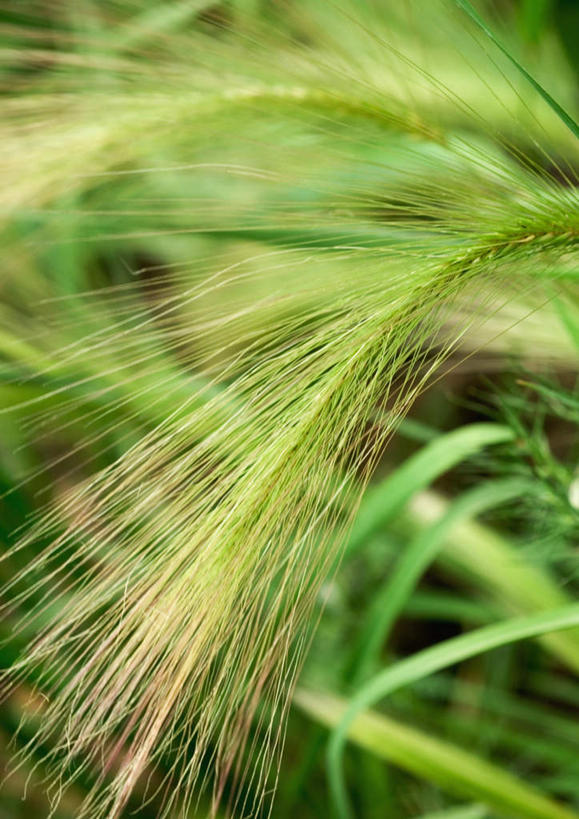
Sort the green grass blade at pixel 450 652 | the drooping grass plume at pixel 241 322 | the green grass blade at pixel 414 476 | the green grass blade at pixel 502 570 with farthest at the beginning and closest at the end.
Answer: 1. the green grass blade at pixel 502 570
2. the green grass blade at pixel 414 476
3. the green grass blade at pixel 450 652
4. the drooping grass plume at pixel 241 322

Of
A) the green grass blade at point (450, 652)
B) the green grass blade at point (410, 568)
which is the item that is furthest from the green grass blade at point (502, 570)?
the green grass blade at point (450, 652)

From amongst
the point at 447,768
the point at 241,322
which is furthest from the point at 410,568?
the point at 241,322

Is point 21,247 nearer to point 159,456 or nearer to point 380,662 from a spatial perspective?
point 159,456

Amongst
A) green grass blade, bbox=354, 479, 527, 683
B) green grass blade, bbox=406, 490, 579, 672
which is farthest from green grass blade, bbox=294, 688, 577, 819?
green grass blade, bbox=406, 490, 579, 672

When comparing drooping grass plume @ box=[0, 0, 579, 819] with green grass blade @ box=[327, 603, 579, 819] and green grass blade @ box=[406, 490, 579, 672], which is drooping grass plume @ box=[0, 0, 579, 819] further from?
green grass blade @ box=[406, 490, 579, 672]

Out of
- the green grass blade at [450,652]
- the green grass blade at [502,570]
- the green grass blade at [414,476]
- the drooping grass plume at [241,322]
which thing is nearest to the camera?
the drooping grass plume at [241,322]

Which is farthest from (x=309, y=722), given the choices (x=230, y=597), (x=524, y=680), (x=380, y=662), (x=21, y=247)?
(x=230, y=597)

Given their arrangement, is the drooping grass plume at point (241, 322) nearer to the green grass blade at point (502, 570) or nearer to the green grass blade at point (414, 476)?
the green grass blade at point (414, 476)
